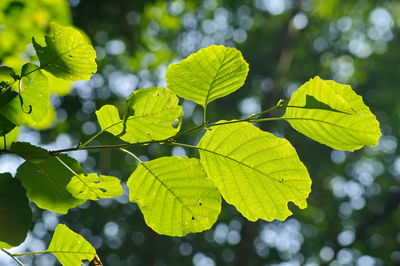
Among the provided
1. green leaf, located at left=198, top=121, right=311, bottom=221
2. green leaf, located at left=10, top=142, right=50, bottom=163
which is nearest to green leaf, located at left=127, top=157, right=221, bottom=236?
green leaf, located at left=198, top=121, right=311, bottom=221

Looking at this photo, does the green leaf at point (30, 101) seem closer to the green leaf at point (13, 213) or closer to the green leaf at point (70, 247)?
the green leaf at point (13, 213)

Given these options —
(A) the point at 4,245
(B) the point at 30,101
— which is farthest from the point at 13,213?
(B) the point at 30,101

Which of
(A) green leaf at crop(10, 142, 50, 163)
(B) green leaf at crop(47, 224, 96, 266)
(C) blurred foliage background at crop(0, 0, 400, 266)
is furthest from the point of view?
(C) blurred foliage background at crop(0, 0, 400, 266)

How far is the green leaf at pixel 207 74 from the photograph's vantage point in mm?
622

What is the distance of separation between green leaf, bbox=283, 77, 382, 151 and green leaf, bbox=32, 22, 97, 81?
296 millimetres

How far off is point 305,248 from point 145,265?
4.27 metres

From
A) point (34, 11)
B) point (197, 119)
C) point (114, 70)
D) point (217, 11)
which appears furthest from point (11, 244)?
point (217, 11)

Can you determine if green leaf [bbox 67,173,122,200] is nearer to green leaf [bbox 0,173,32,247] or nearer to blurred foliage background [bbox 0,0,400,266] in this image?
green leaf [bbox 0,173,32,247]

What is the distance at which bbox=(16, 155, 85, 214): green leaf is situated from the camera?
0.69 meters

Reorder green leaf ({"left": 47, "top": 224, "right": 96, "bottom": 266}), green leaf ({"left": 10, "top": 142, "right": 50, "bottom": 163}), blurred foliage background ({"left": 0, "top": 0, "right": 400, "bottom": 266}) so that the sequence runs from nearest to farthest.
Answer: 1. green leaf ({"left": 10, "top": 142, "right": 50, "bottom": 163})
2. green leaf ({"left": 47, "top": 224, "right": 96, "bottom": 266})
3. blurred foliage background ({"left": 0, "top": 0, "right": 400, "bottom": 266})

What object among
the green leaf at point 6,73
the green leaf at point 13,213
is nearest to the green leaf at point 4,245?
the green leaf at point 13,213

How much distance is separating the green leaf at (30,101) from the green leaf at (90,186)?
4.2 inches

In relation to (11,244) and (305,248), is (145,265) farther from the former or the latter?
(11,244)

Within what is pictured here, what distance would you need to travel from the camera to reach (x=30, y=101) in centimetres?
66
